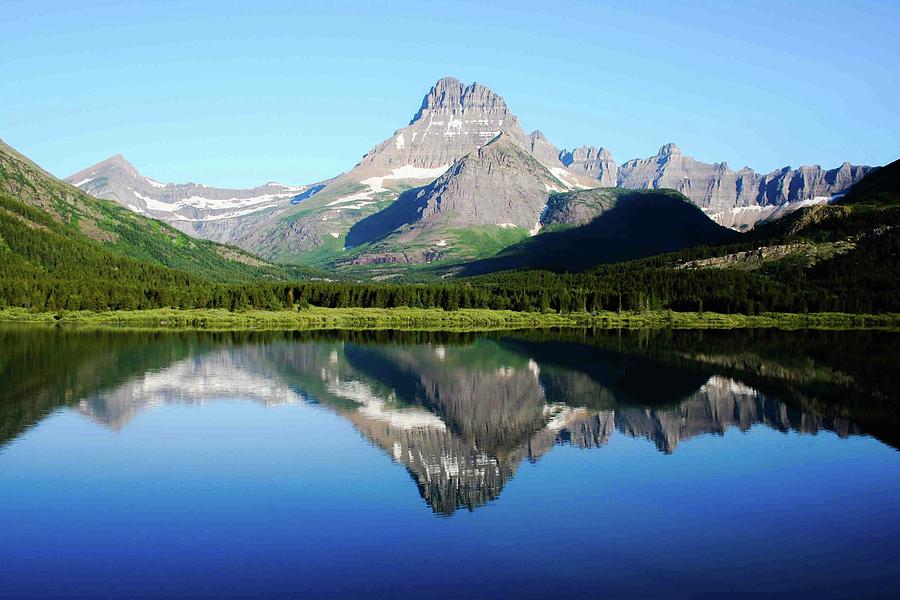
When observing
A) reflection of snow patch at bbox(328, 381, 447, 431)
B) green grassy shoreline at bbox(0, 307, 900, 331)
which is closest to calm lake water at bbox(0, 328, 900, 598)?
reflection of snow patch at bbox(328, 381, 447, 431)

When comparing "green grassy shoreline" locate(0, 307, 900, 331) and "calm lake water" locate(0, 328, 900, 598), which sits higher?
"green grassy shoreline" locate(0, 307, 900, 331)

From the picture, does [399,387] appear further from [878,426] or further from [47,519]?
[47,519]

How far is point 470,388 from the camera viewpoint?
3329 inches

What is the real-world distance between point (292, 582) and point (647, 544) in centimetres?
1484

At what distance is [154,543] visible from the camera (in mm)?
35094

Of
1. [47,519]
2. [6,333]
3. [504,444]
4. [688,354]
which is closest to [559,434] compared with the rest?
[504,444]

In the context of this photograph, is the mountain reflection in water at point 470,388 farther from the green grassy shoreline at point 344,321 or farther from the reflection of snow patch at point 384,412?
the green grassy shoreline at point 344,321

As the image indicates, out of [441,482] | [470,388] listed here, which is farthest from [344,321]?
[441,482]

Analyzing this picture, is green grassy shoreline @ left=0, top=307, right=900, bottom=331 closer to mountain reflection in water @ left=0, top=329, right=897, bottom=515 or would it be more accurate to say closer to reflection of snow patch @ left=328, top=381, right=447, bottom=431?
mountain reflection in water @ left=0, top=329, right=897, bottom=515

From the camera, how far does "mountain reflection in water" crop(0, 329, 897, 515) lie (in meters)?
58.4

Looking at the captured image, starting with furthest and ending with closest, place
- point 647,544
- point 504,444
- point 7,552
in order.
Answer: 1. point 504,444
2. point 647,544
3. point 7,552

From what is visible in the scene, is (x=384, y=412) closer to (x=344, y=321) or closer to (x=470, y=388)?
(x=470, y=388)

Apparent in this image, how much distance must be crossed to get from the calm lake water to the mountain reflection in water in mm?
441

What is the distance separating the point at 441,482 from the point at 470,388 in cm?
3850
